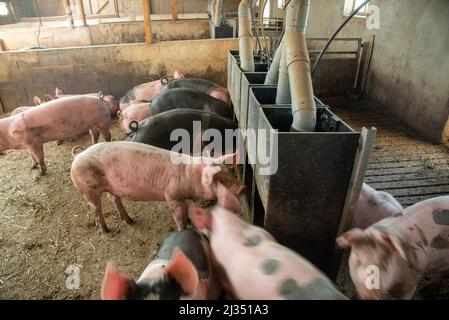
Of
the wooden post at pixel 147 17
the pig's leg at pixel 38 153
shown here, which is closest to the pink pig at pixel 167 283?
the pig's leg at pixel 38 153

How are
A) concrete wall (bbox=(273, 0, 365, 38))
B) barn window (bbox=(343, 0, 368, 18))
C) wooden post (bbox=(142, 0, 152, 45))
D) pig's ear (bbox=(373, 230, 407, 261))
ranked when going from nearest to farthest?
pig's ear (bbox=(373, 230, 407, 261)), wooden post (bbox=(142, 0, 152, 45)), barn window (bbox=(343, 0, 368, 18)), concrete wall (bbox=(273, 0, 365, 38))

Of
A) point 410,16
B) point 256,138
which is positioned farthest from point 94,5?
point 256,138

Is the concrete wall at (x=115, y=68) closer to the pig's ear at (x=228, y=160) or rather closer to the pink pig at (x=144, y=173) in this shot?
the pink pig at (x=144, y=173)

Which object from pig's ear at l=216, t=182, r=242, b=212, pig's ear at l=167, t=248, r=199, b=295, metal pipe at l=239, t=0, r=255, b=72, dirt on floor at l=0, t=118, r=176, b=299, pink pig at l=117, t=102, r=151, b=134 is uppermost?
metal pipe at l=239, t=0, r=255, b=72

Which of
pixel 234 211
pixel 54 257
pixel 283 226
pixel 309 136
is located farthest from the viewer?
pixel 54 257

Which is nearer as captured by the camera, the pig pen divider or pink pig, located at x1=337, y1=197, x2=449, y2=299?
pink pig, located at x1=337, y1=197, x2=449, y2=299

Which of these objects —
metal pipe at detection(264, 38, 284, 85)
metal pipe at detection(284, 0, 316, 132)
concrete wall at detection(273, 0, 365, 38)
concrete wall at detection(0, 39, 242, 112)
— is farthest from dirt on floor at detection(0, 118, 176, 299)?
concrete wall at detection(273, 0, 365, 38)

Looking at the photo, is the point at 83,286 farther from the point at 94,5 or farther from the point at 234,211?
the point at 94,5

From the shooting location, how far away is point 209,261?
2137 mm

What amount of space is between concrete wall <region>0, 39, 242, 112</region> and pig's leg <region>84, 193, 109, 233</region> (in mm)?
4223

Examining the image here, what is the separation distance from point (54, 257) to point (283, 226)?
226 centimetres

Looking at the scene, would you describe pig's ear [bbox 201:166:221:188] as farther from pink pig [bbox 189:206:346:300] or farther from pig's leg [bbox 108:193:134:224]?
pig's leg [bbox 108:193:134:224]

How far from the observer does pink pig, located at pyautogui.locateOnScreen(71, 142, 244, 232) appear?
2.88 meters

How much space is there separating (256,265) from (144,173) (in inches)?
60.1
